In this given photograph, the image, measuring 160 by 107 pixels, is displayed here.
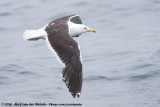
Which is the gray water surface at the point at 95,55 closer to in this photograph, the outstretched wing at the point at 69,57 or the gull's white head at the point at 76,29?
the outstretched wing at the point at 69,57

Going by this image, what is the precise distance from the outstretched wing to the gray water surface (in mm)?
1014

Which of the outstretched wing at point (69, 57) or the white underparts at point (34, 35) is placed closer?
the outstretched wing at point (69, 57)

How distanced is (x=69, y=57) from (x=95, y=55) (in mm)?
3903

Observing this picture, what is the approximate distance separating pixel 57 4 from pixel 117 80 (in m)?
6.42

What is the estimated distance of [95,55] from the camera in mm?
12172

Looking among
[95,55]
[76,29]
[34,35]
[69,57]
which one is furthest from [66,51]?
[95,55]

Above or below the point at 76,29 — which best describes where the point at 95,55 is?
below

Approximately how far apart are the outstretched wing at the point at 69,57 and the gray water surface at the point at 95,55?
1014 mm

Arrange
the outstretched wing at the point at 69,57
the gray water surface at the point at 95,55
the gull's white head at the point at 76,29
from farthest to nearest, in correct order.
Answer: the gull's white head at the point at 76,29, the gray water surface at the point at 95,55, the outstretched wing at the point at 69,57

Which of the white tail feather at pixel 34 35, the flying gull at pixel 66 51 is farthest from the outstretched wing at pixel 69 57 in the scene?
the white tail feather at pixel 34 35

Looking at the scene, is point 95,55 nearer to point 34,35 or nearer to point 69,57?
point 34,35

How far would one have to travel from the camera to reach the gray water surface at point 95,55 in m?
9.45

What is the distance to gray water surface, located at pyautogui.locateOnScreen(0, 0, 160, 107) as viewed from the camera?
9.45 m

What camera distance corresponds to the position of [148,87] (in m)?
9.76
